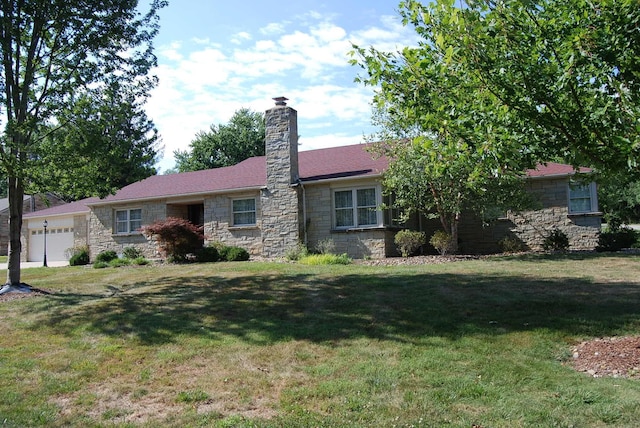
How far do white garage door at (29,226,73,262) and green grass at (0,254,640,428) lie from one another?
55.3 ft

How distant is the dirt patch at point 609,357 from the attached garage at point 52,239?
2515 cm

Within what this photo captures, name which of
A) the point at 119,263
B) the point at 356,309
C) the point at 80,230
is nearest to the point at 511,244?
the point at 356,309

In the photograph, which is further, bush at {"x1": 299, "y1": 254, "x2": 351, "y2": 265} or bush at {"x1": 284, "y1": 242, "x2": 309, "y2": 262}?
bush at {"x1": 284, "y1": 242, "x2": 309, "y2": 262}

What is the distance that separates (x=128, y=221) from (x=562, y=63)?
21.0 m

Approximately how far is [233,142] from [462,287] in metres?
31.4

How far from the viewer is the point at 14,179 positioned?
38.1 ft

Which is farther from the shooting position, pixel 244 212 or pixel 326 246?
pixel 244 212

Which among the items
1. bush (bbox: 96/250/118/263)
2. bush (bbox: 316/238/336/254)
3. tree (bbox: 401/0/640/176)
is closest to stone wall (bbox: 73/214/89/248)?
bush (bbox: 96/250/118/263)

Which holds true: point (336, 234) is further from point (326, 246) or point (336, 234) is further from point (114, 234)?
point (114, 234)

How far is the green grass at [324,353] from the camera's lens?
4723 mm

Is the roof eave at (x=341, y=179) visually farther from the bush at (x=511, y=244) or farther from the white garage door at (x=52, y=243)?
the white garage door at (x=52, y=243)

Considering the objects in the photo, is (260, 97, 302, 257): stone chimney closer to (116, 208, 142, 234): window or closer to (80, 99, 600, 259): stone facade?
(80, 99, 600, 259): stone facade

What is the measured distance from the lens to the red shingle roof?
719 inches

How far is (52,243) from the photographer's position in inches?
1063
